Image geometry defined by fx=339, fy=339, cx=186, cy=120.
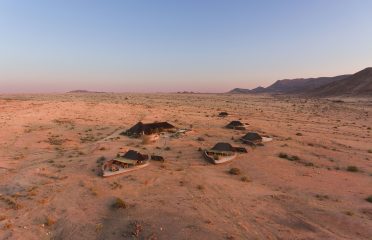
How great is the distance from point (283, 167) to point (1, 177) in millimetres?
12344

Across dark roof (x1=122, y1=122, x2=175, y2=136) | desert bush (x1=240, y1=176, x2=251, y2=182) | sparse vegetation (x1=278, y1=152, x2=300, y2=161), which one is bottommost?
sparse vegetation (x1=278, y1=152, x2=300, y2=161)

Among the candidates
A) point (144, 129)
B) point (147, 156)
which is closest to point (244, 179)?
point (147, 156)

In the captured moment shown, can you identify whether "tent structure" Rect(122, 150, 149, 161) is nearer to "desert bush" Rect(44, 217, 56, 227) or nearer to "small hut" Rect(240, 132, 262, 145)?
"desert bush" Rect(44, 217, 56, 227)

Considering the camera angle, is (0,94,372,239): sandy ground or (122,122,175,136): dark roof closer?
(0,94,372,239): sandy ground

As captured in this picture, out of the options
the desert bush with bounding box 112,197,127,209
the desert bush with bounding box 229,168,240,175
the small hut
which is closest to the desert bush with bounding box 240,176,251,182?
the desert bush with bounding box 229,168,240,175

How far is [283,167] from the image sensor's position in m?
15.7

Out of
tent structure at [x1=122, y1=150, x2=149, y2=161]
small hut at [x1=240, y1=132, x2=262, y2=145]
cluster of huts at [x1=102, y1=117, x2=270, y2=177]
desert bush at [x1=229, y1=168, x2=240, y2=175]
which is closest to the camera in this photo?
desert bush at [x1=229, y1=168, x2=240, y2=175]

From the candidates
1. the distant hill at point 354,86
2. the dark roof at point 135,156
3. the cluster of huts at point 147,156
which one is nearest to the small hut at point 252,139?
the cluster of huts at point 147,156

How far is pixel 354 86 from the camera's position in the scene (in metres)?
→ 99.7

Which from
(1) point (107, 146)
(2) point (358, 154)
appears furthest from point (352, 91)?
(1) point (107, 146)

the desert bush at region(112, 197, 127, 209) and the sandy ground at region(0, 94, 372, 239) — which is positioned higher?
the desert bush at region(112, 197, 127, 209)

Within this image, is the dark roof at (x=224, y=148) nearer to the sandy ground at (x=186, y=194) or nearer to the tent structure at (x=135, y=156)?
the sandy ground at (x=186, y=194)

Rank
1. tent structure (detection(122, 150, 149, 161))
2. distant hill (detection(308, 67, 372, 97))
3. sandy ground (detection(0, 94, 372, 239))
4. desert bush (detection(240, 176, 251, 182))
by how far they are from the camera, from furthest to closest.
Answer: distant hill (detection(308, 67, 372, 97))
tent structure (detection(122, 150, 149, 161))
desert bush (detection(240, 176, 251, 182))
sandy ground (detection(0, 94, 372, 239))

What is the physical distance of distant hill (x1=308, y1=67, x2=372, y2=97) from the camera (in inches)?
3606
